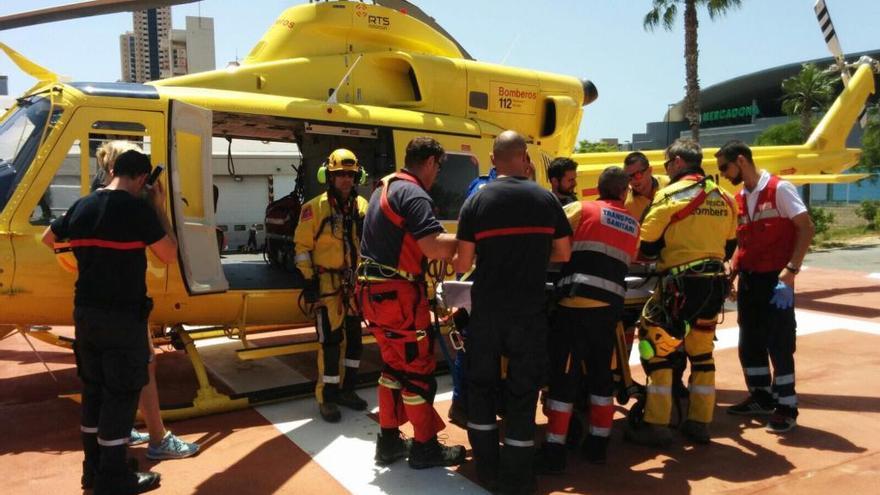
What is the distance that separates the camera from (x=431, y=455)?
13.0ft

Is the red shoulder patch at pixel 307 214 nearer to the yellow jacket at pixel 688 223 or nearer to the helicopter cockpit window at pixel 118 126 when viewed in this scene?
the helicopter cockpit window at pixel 118 126

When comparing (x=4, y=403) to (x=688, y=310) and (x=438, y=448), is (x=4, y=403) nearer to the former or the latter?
(x=438, y=448)

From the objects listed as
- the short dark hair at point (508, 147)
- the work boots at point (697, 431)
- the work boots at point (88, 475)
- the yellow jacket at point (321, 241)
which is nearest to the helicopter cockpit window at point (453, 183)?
the yellow jacket at point (321, 241)

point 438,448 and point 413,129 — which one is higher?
point 413,129

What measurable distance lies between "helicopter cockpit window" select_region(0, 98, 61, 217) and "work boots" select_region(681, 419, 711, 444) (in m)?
4.92

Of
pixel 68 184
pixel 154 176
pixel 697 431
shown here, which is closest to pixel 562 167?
pixel 697 431

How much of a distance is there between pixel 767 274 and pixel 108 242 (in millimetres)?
4340

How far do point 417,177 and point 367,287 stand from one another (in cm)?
→ 73

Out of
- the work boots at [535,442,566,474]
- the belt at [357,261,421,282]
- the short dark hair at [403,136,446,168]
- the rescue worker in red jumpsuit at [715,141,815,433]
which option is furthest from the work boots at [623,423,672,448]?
the short dark hair at [403,136,446,168]

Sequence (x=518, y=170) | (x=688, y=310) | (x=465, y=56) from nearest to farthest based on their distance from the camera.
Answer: (x=518, y=170) < (x=688, y=310) < (x=465, y=56)

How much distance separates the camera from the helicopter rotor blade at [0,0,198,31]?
4688mm

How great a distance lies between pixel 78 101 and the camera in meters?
4.73

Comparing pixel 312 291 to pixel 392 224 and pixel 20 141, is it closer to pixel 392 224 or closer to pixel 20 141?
pixel 392 224

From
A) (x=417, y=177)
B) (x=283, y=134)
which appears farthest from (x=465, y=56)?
(x=417, y=177)
